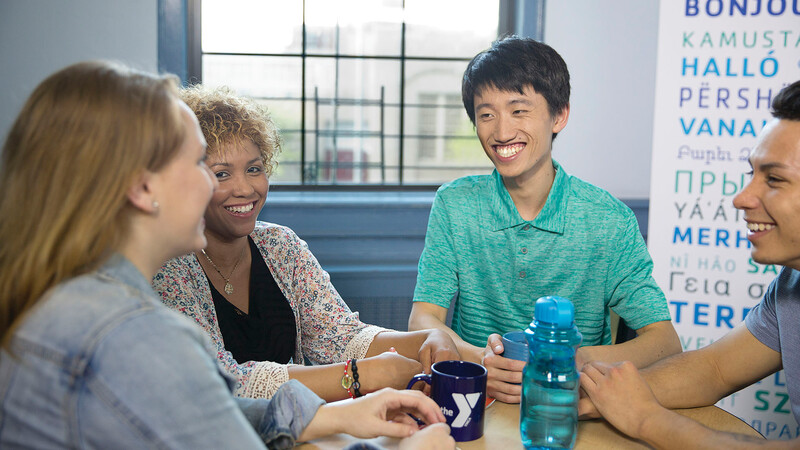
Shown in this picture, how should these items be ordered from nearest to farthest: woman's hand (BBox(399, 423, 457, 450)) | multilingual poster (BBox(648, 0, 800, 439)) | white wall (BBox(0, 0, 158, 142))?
woman's hand (BBox(399, 423, 457, 450)) < multilingual poster (BBox(648, 0, 800, 439)) < white wall (BBox(0, 0, 158, 142))

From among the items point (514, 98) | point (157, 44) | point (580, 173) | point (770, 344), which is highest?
point (157, 44)

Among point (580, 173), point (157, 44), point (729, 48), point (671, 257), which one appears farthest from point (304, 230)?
point (729, 48)

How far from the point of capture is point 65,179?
0.73 m

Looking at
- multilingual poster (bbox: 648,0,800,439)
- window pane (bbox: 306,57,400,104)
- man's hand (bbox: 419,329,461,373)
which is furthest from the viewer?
window pane (bbox: 306,57,400,104)

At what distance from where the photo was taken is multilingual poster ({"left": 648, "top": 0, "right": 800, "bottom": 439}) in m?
2.38

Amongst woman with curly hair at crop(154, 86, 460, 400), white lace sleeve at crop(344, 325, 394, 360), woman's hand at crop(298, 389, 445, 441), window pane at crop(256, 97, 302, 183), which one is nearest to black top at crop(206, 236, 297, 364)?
woman with curly hair at crop(154, 86, 460, 400)

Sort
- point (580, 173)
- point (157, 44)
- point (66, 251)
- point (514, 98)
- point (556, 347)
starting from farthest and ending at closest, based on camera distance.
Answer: point (580, 173) → point (157, 44) → point (514, 98) → point (556, 347) → point (66, 251)

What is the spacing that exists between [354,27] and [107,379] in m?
2.55

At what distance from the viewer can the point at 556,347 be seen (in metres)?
1.01

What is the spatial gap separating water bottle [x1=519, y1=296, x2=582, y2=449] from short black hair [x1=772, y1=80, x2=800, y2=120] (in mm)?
576

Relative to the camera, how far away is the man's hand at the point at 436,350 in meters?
1.31

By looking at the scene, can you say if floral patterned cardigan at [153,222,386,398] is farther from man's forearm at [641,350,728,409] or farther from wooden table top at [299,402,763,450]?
man's forearm at [641,350,728,409]

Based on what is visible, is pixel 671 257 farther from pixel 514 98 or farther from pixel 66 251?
pixel 66 251

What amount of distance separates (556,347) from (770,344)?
0.58 m
